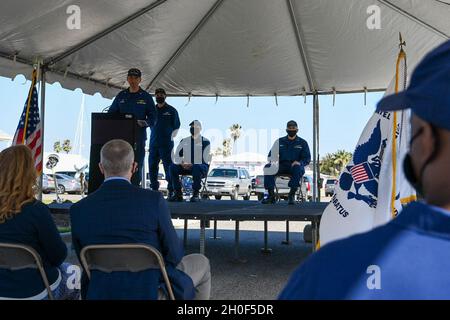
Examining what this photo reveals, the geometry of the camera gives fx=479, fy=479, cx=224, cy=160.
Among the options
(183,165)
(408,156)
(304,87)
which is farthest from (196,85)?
(408,156)

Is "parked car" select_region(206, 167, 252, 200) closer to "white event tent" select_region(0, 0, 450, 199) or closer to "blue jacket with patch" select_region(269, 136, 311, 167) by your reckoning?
"white event tent" select_region(0, 0, 450, 199)

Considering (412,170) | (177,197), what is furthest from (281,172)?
(412,170)

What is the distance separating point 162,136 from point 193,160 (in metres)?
0.69

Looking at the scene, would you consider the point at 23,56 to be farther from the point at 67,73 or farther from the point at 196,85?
the point at 196,85

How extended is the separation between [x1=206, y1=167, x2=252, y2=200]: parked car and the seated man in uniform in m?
12.4

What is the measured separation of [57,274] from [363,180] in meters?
2.11

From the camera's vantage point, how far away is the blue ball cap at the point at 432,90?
2.06 ft

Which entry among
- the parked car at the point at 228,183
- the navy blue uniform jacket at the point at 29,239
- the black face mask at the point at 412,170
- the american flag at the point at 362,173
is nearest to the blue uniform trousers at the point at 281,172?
the american flag at the point at 362,173

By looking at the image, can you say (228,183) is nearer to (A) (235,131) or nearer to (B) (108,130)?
(B) (108,130)

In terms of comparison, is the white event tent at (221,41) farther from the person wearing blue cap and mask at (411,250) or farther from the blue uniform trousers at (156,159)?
the person wearing blue cap and mask at (411,250)

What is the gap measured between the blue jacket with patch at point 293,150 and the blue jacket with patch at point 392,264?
23.5ft

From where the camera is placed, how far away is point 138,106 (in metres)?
6.80

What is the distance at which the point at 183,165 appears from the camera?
7.80 metres

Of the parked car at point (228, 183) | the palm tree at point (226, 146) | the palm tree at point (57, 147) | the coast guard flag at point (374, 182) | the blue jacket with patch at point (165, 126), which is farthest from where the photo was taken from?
the palm tree at point (226, 146)
